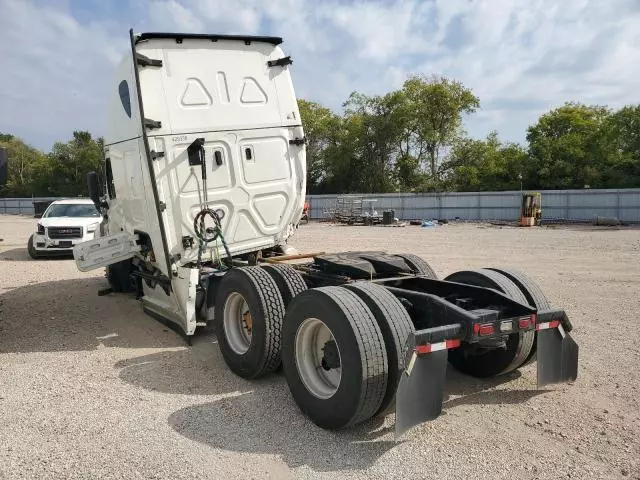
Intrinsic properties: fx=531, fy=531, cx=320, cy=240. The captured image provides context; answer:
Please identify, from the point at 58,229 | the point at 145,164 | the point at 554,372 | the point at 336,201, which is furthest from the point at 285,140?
the point at 336,201

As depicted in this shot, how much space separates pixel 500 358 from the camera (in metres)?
4.71

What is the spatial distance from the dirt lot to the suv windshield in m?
9.59

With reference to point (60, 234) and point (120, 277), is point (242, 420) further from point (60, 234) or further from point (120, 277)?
point (60, 234)

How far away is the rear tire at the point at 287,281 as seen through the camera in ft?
17.1

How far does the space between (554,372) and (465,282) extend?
48.2 inches

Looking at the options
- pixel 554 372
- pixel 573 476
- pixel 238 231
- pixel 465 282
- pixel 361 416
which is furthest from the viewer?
pixel 238 231

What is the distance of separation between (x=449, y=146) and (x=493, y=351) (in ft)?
137

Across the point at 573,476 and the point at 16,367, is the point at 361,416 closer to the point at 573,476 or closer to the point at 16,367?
the point at 573,476

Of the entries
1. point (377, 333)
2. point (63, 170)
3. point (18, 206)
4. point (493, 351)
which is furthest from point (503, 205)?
point (63, 170)

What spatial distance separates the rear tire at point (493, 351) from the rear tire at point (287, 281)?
1.53 metres

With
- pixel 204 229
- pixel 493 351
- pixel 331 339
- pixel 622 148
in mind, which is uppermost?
pixel 622 148

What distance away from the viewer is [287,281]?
529 centimetres

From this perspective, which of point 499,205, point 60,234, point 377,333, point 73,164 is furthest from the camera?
point 73,164

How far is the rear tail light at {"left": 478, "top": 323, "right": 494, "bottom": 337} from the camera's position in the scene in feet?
12.5
